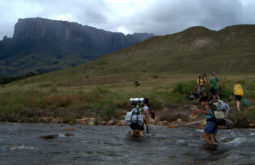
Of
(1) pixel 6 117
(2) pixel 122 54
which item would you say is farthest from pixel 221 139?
(2) pixel 122 54

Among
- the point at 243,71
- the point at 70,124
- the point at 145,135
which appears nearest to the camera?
the point at 145,135

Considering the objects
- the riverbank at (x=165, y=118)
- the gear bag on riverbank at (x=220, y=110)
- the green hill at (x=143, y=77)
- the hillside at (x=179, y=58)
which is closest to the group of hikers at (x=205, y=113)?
the gear bag on riverbank at (x=220, y=110)

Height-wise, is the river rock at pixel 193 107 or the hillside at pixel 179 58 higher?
the hillside at pixel 179 58

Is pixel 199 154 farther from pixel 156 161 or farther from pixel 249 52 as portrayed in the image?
pixel 249 52

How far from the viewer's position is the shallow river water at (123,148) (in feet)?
26.3

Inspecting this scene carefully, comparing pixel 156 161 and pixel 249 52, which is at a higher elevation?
pixel 249 52

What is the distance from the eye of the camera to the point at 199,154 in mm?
8711

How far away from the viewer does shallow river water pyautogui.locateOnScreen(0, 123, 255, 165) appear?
316 inches

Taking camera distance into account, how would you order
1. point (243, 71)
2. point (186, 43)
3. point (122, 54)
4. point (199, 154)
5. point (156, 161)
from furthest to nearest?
point (122, 54) < point (186, 43) < point (243, 71) < point (199, 154) < point (156, 161)

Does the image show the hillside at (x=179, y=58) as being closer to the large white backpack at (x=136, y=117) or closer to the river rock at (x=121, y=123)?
the river rock at (x=121, y=123)

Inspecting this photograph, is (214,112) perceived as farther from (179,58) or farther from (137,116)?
Answer: (179,58)

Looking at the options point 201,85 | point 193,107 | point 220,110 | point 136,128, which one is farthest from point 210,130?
point 201,85

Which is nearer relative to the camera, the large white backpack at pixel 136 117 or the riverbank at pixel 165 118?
the large white backpack at pixel 136 117

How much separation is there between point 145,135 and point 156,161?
4.54 meters
